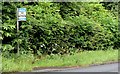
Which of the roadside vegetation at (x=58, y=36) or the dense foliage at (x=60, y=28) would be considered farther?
the dense foliage at (x=60, y=28)

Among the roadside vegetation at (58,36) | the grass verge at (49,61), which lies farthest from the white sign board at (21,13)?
the grass verge at (49,61)

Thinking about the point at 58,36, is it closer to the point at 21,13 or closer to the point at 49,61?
the point at 49,61

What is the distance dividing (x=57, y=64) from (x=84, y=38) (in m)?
5.29

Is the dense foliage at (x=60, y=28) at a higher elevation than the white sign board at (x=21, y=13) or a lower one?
lower

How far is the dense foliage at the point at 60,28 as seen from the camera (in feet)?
47.9

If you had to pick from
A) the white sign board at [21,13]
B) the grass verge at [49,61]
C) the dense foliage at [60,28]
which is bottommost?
the grass verge at [49,61]

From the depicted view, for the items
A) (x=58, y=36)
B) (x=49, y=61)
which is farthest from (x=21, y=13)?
(x=58, y=36)

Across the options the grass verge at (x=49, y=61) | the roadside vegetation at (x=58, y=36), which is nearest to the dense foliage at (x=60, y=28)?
the roadside vegetation at (x=58, y=36)

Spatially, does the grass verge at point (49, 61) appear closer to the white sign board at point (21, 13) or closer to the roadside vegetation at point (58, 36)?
the roadside vegetation at point (58, 36)

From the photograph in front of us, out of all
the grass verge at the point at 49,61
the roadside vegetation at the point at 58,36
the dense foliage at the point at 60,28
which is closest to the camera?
the grass verge at the point at 49,61

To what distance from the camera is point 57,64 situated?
13.4 meters

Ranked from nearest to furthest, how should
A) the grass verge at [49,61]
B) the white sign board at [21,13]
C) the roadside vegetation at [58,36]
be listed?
1. the grass verge at [49,61]
2. the white sign board at [21,13]
3. the roadside vegetation at [58,36]

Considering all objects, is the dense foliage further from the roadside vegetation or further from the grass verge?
the grass verge

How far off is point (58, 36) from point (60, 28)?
1.62ft
